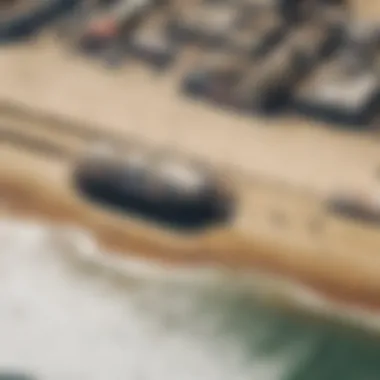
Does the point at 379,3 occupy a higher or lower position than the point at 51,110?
higher

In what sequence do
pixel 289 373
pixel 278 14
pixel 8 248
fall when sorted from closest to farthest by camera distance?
1. pixel 289 373
2. pixel 8 248
3. pixel 278 14

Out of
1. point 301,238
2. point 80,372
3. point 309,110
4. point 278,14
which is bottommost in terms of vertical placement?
point 80,372

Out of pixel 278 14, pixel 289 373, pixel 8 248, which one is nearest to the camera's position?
pixel 289 373

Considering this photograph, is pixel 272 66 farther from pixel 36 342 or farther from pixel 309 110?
pixel 36 342

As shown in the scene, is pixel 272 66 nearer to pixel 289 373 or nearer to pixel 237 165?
pixel 237 165

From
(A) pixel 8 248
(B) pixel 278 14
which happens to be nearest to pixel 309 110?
(B) pixel 278 14

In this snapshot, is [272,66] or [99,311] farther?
[272,66]
